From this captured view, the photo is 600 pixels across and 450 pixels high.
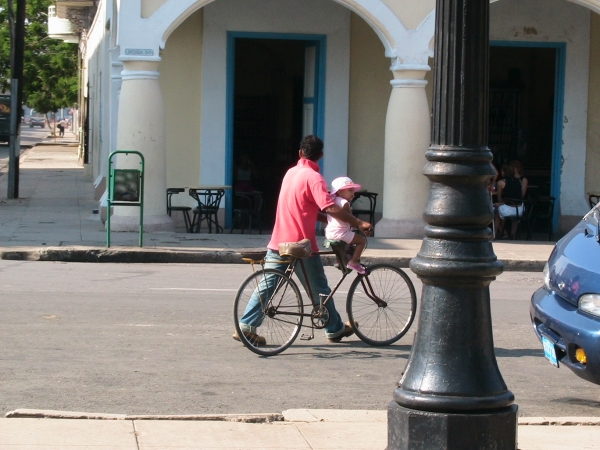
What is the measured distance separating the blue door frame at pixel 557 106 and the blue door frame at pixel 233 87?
125 inches

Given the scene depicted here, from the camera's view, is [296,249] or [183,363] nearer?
[183,363]

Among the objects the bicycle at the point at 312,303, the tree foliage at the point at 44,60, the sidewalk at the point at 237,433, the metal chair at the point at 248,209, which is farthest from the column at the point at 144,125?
the tree foliage at the point at 44,60

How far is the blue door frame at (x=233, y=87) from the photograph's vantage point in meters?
17.6

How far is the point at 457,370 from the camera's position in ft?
15.4

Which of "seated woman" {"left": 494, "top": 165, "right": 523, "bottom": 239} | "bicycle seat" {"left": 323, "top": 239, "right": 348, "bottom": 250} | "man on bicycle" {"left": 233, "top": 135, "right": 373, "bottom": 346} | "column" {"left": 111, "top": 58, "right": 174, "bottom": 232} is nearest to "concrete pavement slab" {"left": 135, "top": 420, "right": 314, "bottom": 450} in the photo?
"man on bicycle" {"left": 233, "top": 135, "right": 373, "bottom": 346}

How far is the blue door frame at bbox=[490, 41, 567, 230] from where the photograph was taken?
59.5 ft

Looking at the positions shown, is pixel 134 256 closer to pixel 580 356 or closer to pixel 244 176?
pixel 244 176

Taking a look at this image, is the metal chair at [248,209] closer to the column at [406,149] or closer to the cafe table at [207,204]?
the cafe table at [207,204]

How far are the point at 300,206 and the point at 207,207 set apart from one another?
865 cm

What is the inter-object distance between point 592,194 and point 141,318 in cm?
1126

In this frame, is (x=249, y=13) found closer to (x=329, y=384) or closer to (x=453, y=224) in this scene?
(x=329, y=384)

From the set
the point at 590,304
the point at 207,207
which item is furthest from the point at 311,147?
the point at 207,207

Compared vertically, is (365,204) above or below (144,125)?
below

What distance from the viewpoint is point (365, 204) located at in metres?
18.3
